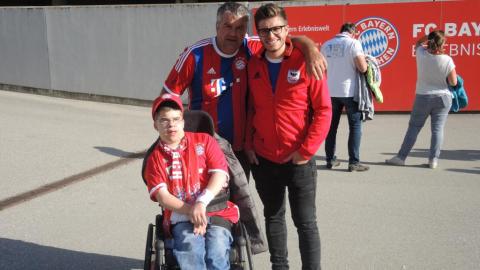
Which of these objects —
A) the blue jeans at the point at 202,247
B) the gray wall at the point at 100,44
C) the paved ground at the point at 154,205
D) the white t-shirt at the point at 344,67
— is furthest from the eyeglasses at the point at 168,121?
the gray wall at the point at 100,44

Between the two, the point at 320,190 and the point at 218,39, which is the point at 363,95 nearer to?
the point at 320,190

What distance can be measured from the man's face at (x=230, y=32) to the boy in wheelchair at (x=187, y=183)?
0.51m

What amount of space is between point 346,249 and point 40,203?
2826 millimetres

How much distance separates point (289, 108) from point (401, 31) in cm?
731

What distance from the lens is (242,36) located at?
11.2 feet

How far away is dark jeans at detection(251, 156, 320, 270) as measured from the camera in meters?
3.37

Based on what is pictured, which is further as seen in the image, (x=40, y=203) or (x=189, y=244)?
(x=40, y=203)

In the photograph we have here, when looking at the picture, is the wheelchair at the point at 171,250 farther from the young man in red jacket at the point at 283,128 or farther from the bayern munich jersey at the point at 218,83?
the young man in red jacket at the point at 283,128

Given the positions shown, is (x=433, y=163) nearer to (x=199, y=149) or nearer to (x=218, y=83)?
(x=218, y=83)

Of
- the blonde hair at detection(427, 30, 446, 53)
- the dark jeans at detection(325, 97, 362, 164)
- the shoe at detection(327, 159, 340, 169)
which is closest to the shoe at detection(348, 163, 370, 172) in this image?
the dark jeans at detection(325, 97, 362, 164)

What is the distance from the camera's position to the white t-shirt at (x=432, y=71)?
646cm

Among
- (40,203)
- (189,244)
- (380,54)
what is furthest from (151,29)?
(189,244)

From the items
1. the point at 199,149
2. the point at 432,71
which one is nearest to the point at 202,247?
the point at 199,149

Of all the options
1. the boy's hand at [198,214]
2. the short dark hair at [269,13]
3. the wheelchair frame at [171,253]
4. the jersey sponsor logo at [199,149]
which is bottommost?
the wheelchair frame at [171,253]
